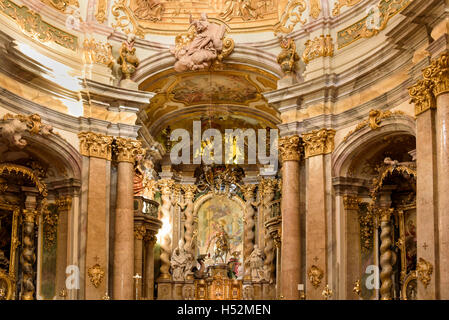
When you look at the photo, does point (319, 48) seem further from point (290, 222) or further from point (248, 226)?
point (248, 226)

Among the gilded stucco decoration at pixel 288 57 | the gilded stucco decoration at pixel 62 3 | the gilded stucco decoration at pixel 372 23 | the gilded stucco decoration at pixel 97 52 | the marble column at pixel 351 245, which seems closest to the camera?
Answer: the gilded stucco decoration at pixel 372 23

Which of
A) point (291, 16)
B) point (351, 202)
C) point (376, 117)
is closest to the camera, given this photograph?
point (376, 117)

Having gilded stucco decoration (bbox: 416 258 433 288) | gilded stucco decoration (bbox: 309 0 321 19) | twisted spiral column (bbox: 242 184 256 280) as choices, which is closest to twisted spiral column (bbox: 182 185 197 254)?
→ twisted spiral column (bbox: 242 184 256 280)

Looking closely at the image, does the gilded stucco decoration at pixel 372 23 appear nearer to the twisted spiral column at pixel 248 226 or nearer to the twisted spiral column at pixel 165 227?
the twisted spiral column at pixel 248 226

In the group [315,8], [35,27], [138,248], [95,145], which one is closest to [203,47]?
[315,8]

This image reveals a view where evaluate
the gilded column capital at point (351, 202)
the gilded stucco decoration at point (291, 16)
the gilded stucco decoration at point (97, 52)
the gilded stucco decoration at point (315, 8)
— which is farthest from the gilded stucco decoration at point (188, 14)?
the gilded column capital at point (351, 202)

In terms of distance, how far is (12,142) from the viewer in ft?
53.3

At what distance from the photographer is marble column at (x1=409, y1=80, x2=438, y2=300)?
1296 centimetres

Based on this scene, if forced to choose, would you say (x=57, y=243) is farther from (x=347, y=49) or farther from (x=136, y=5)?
(x=347, y=49)

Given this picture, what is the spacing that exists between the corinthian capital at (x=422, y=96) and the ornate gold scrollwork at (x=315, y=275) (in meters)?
5.34

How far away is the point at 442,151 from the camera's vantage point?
12914 millimetres

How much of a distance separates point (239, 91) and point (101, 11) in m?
5.58

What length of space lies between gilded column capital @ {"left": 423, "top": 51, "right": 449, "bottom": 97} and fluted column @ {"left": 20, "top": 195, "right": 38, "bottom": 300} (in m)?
10.7

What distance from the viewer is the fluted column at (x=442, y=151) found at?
12.5 metres
